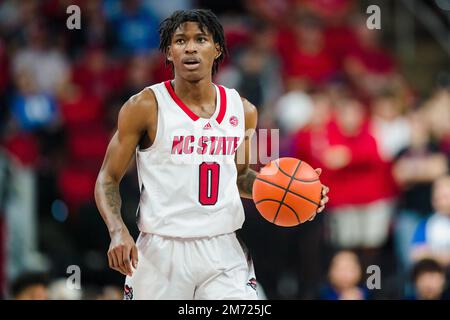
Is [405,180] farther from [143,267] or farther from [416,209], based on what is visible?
[143,267]

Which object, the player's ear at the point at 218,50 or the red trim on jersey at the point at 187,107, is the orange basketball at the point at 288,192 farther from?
the player's ear at the point at 218,50

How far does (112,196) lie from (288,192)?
95 centimetres

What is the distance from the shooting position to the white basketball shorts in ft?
16.0

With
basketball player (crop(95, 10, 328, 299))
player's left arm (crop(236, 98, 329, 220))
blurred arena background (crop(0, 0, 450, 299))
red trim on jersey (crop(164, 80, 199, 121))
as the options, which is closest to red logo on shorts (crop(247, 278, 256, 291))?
basketball player (crop(95, 10, 328, 299))

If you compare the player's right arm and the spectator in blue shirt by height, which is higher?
the player's right arm

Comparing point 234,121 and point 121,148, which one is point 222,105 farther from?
point 121,148

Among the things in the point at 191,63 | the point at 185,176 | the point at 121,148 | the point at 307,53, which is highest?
the point at 307,53

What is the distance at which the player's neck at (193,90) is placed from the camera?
16.4ft

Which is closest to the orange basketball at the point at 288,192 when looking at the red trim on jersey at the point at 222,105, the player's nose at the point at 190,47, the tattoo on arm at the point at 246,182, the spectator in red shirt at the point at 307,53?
the tattoo on arm at the point at 246,182

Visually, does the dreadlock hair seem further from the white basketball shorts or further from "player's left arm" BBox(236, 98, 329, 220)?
the white basketball shorts

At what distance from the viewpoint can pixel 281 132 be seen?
350 inches

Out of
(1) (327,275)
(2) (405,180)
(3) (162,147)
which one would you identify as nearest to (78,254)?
(1) (327,275)

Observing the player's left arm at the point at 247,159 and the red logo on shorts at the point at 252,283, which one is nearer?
the red logo on shorts at the point at 252,283

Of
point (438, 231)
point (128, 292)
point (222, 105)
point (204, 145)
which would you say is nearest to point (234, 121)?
point (222, 105)
